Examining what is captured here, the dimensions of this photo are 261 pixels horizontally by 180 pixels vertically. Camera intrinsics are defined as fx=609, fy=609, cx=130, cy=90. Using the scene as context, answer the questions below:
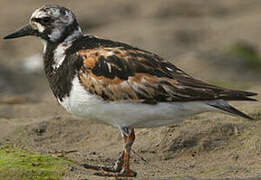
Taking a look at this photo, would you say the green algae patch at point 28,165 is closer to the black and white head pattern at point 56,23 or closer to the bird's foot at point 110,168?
the bird's foot at point 110,168

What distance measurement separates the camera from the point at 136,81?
5.21m

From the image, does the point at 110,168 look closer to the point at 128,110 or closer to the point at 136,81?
the point at 128,110

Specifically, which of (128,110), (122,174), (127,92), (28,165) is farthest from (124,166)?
(28,165)

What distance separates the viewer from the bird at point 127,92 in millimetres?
5172

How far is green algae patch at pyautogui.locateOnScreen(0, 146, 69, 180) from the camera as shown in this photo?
16.5 feet

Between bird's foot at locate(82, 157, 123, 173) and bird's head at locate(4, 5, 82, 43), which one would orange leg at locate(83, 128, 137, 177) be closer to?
bird's foot at locate(82, 157, 123, 173)

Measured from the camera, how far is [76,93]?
5254mm

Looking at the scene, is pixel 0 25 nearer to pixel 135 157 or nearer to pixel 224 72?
pixel 224 72

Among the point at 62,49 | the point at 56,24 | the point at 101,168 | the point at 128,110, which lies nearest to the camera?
the point at 128,110

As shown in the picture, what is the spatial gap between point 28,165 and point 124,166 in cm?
83

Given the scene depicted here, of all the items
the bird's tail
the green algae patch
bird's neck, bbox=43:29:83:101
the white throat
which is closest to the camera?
the green algae patch

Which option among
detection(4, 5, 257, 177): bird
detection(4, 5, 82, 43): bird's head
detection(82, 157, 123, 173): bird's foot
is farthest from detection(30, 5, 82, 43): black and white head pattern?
detection(82, 157, 123, 173): bird's foot

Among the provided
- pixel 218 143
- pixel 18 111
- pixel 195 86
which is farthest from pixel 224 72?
pixel 195 86

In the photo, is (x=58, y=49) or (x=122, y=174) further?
(x=58, y=49)
